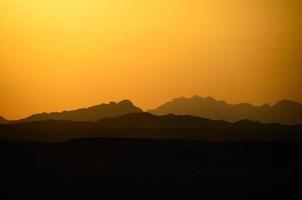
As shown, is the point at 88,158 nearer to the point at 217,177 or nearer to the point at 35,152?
the point at 35,152

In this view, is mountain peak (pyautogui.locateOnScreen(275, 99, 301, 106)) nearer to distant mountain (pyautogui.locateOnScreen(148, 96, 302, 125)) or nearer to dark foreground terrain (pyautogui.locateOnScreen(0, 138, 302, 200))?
distant mountain (pyautogui.locateOnScreen(148, 96, 302, 125))

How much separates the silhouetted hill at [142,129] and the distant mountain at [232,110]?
5cm

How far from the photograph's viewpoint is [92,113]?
12.6ft

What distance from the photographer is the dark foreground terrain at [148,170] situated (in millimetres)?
3479

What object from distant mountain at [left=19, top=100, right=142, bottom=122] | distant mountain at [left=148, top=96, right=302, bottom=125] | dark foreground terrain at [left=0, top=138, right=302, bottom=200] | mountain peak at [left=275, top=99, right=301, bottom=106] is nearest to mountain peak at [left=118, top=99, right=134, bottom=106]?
distant mountain at [left=19, top=100, right=142, bottom=122]

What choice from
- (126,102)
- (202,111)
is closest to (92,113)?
(126,102)

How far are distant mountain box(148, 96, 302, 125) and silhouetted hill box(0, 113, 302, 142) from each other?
5cm

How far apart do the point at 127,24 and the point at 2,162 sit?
1.48 metres

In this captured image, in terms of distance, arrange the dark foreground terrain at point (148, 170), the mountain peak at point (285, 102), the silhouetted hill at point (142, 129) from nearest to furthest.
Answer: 1. the dark foreground terrain at point (148, 170)
2. the silhouetted hill at point (142, 129)
3. the mountain peak at point (285, 102)

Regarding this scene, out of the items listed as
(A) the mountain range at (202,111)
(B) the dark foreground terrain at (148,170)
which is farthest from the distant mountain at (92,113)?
(B) the dark foreground terrain at (148,170)

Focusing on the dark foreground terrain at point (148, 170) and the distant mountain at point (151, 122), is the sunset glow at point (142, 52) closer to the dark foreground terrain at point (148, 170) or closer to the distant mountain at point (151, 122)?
the distant mountain at point (151, 122)

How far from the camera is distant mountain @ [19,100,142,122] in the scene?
381 centimetres

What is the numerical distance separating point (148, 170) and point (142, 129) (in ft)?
1.13

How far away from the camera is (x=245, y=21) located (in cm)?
406
